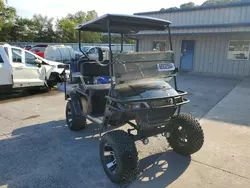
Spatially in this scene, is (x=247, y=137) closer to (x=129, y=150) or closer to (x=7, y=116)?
(x=129, y=150)

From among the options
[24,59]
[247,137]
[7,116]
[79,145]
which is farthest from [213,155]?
[24,59]

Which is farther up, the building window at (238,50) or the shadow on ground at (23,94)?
the building window at (238,50)

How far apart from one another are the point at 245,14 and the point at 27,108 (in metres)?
12.0

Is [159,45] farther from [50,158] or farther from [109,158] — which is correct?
[109,158]

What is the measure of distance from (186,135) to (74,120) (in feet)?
7.53

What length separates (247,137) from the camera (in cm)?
414

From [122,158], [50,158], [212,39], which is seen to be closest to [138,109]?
[122,158]

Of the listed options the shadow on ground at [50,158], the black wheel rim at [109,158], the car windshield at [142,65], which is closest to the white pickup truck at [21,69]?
the shadow on ground at [50,158]

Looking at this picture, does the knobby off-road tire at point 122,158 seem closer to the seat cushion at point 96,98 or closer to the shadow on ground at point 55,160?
the shadow on ground at point 55,160

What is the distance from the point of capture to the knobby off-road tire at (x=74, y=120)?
168 inches

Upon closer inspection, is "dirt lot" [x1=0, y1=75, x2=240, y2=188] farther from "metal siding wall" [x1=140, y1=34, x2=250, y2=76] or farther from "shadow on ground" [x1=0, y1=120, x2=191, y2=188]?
"metal siding wall" [x1=140, y1=34, x2=250, y2=76]

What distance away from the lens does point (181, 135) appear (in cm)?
343

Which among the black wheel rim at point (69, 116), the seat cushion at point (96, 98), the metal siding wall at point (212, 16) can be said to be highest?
the metal siding wall at point (212, 16)

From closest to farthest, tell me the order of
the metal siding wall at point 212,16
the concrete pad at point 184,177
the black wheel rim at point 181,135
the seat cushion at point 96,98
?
the concrete pad at point 184,177, the black wheel rim at point 181,135, the seat cushion at point 96,98, the metal siding wall at point 212,16
